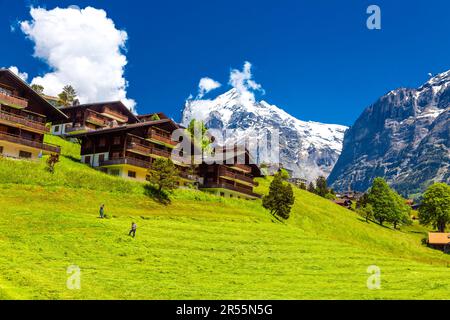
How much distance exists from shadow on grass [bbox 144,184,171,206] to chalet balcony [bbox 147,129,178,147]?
1740 centimetres

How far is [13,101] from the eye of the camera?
Result: 6762cm

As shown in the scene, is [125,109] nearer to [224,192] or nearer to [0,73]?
[224,192]

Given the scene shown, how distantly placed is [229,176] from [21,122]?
134 feet

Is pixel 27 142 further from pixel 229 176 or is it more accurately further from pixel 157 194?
pixel 229 176

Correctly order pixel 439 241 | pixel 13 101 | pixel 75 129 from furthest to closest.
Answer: pixel 75 129 → pixel 439 241 → pixel 13 101

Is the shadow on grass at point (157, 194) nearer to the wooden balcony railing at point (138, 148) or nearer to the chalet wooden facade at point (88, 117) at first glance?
the wooden balcony railing at point (138, 148)

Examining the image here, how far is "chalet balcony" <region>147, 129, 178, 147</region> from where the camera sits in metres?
81.5

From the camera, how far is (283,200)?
7738 centimetres

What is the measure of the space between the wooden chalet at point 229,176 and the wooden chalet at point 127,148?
7.15 meters

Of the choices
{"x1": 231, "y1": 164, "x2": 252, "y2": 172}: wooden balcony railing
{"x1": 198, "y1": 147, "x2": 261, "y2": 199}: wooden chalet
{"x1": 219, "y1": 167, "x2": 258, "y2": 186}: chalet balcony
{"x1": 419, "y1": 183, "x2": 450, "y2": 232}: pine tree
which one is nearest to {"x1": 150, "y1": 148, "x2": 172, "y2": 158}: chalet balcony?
{"x1": 198, "y1": 147, "x2": 261, "y2": 199}: wooden chalet

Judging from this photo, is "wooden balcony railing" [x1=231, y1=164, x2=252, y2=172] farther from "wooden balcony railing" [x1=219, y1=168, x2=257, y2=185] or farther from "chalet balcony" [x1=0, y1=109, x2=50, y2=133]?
"chalet balcony" [x1=0, y1=109, x2=50, y2=133]

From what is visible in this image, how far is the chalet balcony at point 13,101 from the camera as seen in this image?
217 ft

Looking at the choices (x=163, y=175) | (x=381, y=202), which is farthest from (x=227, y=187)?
(x=381, y=202)
